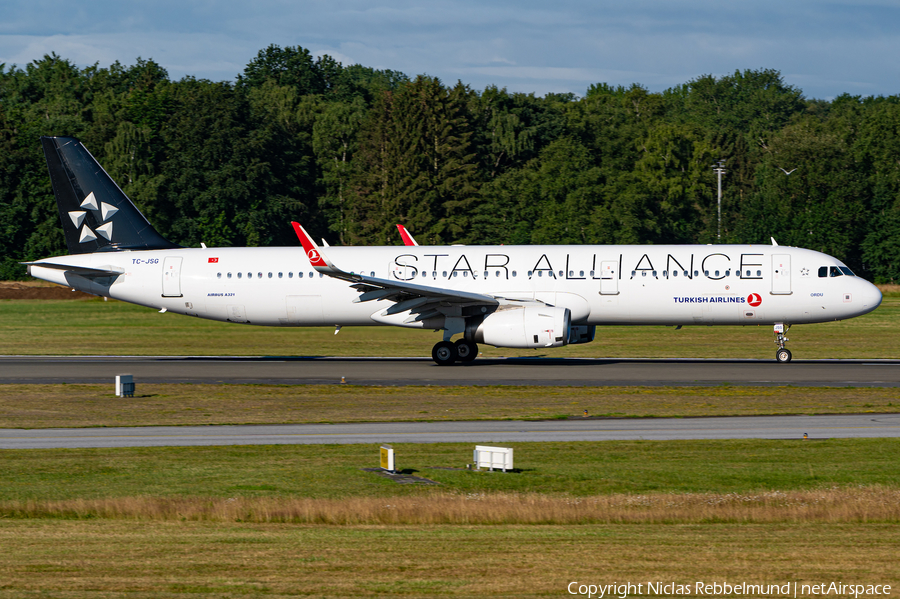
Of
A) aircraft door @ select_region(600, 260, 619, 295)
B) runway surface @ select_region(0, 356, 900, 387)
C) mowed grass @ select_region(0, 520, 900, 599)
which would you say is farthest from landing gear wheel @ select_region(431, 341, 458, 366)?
mowed grass @ select_region(0, 520, 900, 599)

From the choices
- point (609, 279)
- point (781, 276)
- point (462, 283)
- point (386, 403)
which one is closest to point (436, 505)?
point (386, 403)

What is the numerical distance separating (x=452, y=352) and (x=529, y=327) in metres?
3.72

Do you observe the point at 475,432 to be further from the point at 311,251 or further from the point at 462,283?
the point at 462,283

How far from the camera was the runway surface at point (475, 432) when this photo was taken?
70.2 ft

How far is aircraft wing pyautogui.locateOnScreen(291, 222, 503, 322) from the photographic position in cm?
3397

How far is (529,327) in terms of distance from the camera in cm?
3381

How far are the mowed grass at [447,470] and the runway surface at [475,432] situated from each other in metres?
0.68

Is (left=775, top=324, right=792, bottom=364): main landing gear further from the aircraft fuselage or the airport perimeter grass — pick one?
the airport perimeter grass

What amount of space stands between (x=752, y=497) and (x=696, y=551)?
14.2 ft

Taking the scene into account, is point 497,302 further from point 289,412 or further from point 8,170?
point 8,170

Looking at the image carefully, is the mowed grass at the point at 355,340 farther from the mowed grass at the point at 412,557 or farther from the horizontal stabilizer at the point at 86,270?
the mowed grass at the point at 412,557

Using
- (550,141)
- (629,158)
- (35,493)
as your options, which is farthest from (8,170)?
(35,493)

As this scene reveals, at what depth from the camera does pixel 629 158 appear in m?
106

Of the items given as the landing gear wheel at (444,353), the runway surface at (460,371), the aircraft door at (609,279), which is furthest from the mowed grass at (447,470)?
the landing gear wheel at (444,353)
